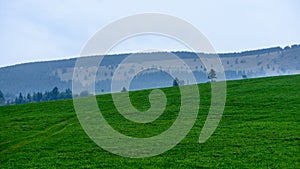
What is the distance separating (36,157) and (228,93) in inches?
1517

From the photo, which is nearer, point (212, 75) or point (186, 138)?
point (186, 138)

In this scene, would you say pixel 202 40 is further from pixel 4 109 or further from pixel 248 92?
pixel 4 109

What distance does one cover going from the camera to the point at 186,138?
37031 millimetres

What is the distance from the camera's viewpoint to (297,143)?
32.1 meters

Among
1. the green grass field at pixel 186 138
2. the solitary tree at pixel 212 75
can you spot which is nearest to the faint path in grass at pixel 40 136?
the green grass field at pixel 186 138

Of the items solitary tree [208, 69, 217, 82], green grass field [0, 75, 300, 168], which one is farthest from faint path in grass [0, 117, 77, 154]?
solitary tree [208, 69, 217, 82]

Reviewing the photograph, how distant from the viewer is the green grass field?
96.5 ft

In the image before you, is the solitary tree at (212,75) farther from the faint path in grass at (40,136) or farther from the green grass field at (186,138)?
the faint path in grass at (40,136)

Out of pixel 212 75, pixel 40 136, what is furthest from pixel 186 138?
pixel 212 75

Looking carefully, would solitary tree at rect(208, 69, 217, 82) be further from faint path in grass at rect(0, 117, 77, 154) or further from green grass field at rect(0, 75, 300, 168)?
faint path in grass at rect(0, 117, 77, 154)

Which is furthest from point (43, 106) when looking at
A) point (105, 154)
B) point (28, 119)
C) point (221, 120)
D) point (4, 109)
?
point (105, 154)

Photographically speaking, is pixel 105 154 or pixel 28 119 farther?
pixel 28 119

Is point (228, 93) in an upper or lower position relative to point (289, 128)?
upper

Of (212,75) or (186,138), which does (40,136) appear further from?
(212,75)
